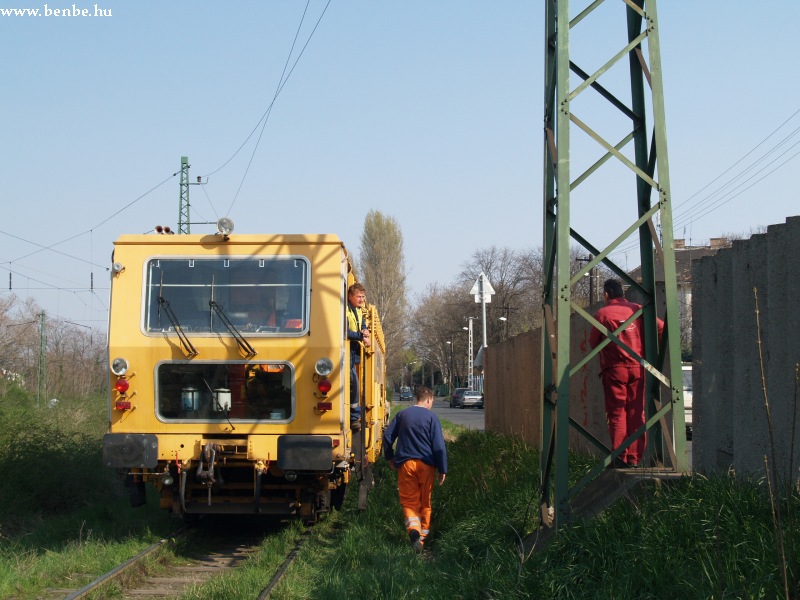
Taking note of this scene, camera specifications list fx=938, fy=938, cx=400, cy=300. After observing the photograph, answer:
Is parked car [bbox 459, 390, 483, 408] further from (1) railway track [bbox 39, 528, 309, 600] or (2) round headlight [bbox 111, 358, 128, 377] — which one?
(2) round headlight [bbox 111, 358, 128, 377]

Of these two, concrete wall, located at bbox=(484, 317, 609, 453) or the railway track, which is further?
concrete wall, located at bbox=(484, 317, 609, 453)

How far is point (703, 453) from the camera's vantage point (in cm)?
738

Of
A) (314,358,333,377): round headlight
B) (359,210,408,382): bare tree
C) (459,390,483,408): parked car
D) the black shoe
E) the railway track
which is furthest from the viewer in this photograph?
(359,210,408,382): bare tree

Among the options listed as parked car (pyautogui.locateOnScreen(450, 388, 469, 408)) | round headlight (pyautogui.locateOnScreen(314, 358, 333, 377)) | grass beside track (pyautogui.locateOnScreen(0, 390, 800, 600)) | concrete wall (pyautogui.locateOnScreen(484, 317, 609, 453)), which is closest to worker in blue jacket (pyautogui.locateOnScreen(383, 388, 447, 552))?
grass beside track (pyautogui.locateOnScreen(0, 390, 800, 600))

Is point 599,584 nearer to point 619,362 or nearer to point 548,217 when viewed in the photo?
point 619,362

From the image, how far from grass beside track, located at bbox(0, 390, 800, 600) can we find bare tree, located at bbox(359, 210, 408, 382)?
5449 cm

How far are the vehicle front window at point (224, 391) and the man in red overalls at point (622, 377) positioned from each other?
310cm

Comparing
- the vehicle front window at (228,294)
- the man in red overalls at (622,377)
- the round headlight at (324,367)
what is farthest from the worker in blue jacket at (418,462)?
the man in red overalls at (622,377)

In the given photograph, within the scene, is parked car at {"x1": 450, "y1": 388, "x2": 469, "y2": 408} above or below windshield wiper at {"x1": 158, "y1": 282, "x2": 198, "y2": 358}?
below

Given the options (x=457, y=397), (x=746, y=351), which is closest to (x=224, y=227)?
(x=746, y=351)

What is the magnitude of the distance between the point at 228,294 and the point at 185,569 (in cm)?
265

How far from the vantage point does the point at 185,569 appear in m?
8.73

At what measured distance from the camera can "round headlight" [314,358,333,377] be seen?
9.02 meters

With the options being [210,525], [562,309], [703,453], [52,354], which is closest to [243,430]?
[210,525]
